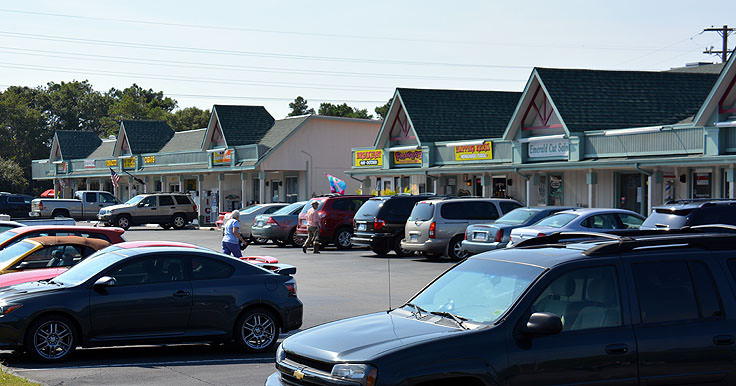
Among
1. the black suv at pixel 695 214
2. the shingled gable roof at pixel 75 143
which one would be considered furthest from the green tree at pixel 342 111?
the black suv at pixel 695 214

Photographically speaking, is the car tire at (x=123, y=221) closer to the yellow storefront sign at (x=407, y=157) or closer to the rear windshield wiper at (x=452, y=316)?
the yellow storefront sign at (x=407, y=157)

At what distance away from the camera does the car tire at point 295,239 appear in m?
30.9

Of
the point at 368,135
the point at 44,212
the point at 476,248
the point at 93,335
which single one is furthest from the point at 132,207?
the point at 93,335

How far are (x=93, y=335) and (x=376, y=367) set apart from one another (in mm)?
6006

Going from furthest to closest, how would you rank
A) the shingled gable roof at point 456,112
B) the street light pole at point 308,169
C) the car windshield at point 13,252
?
the street light pole at point 308,169 < the shingled gable roof at point 456,112 < the car windshield at point 13,252

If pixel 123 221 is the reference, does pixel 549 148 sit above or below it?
above

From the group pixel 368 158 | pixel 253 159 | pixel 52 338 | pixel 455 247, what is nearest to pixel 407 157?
pixel 368 158

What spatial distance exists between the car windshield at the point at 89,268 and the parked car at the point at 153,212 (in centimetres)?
3221

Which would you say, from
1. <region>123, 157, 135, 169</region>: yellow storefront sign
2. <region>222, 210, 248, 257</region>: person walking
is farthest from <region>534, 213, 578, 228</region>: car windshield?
<region>123, 157, 135, 169</region>: yellow storefront sign

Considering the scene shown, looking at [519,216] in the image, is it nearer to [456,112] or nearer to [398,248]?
[398,248]

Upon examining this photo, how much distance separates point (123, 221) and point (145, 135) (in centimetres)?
2423

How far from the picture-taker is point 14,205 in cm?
4531

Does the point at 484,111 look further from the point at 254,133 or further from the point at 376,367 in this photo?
the point at 376,367

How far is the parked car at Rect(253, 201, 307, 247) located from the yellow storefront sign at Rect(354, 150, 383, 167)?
12.2 m
